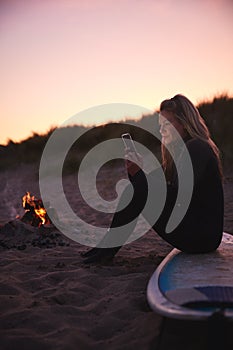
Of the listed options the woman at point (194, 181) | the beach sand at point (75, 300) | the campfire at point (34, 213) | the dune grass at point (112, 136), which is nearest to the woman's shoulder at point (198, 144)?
the woman at point (194, 181)

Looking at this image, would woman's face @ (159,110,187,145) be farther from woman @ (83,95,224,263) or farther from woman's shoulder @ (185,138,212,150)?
woman's shoulder @ (185,138,212,150)

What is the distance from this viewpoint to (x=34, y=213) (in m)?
5.46

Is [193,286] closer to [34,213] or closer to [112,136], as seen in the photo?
[34,213]

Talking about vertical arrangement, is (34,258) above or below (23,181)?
above

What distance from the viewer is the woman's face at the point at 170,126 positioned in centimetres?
301

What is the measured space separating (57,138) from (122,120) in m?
3.22

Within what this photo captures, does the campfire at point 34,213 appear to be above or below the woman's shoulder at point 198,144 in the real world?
below

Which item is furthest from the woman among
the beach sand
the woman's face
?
the beach sand

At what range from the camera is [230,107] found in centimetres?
1149

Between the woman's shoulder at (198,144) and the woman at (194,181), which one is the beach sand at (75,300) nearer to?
the woman at (194,181)

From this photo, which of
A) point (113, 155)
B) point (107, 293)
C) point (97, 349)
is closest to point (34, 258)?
point (107, 293)

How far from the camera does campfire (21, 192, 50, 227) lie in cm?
541

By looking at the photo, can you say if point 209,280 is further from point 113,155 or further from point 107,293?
point 113,155

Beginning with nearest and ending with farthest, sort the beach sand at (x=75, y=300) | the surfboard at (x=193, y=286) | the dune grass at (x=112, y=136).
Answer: the surfboard at (x=193, y=286) → the beach sand at (x=75, y=300) → the dune grass at (x=112, y=136)
